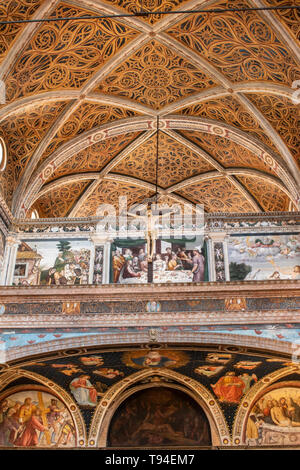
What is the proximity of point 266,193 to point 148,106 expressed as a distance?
4656 millimetres

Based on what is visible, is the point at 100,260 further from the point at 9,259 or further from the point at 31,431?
the point at 31,431

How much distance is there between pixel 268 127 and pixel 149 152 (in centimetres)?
399

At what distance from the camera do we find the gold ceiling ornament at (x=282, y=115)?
15.0 m

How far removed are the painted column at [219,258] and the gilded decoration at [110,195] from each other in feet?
15.2

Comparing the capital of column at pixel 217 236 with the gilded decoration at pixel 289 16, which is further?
the capital of column at pixel 217 236

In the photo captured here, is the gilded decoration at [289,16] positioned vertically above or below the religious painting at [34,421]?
above

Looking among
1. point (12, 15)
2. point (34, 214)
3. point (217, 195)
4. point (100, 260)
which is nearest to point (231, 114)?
point (217, 195)

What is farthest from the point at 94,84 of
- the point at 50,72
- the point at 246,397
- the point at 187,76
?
the point at 246,397

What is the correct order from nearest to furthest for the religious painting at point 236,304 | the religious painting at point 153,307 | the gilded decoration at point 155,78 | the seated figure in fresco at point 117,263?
1. the religious painting at point 236,304
2. the religious painting at point 153,307
3. the seated figure in fresco at point 117,263
4. the gilded decoration at point 155,78

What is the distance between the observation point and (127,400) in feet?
49.3

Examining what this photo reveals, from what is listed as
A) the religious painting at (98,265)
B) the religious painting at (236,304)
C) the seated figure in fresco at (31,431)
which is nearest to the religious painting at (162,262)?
the religious painting at (98,265)

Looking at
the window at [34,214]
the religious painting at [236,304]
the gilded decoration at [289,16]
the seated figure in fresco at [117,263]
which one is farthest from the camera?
the window at [34,214]

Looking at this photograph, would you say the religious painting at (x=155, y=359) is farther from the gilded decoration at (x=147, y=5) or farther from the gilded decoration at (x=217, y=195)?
the gilded decoration at (x=147, y=5)

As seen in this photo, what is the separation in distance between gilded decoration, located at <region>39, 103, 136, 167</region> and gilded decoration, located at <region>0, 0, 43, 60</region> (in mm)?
3296
